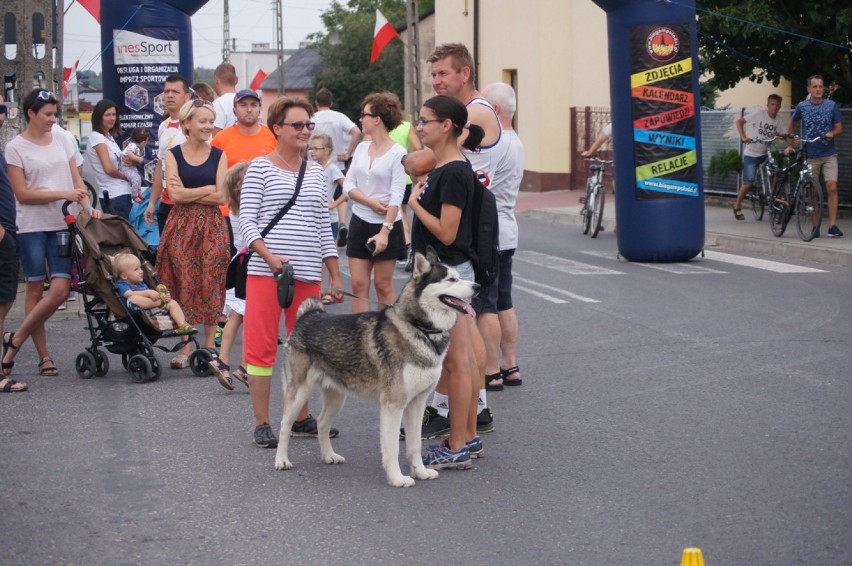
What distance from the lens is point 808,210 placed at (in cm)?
1616

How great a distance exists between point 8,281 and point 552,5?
24872 mm

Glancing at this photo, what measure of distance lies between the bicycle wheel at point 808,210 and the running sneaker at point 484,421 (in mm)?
10053

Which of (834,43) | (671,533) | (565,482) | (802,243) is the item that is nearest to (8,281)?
(565,482)

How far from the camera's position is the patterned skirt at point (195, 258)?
9359mm

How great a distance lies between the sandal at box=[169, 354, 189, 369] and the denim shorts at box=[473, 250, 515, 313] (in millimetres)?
2671

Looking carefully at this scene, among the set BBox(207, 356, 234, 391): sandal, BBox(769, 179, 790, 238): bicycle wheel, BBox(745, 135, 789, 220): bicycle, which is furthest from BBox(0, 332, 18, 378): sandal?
BBox(745, 135, 789, 220): bicycle

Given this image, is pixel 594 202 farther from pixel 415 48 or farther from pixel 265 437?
pixel 415 48

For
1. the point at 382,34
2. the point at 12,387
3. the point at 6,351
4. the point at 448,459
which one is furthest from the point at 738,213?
the point at 448,459

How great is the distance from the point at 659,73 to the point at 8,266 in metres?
9.17

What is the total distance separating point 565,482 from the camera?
6.12 m

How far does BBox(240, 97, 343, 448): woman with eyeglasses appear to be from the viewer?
263 inches

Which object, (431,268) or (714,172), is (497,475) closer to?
(431,268)

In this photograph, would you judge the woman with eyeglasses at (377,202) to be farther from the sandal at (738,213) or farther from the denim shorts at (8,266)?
the sandal at (738,213)

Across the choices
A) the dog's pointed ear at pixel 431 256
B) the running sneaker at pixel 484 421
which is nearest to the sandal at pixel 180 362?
the running sneaker at pixel 484 421
